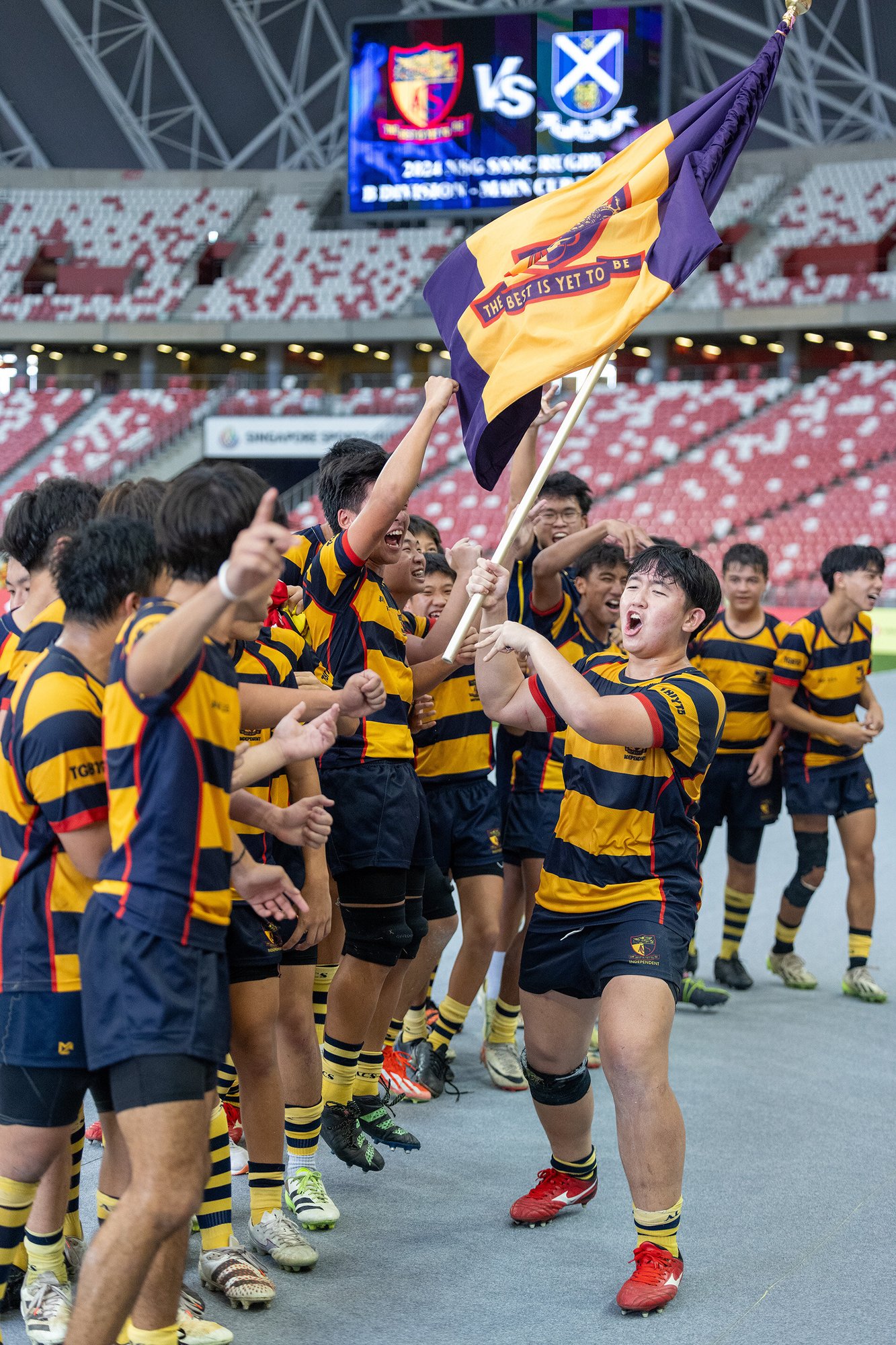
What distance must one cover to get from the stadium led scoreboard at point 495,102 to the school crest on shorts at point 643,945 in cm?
2447

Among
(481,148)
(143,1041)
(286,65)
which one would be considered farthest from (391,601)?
(286,65)

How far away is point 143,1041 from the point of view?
251 centimetres

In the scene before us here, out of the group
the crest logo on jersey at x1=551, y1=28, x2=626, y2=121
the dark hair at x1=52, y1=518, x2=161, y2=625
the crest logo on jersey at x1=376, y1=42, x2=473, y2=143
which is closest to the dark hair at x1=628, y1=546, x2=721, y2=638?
the dark hair at x1=52, y1=518, x2=161, y2=625

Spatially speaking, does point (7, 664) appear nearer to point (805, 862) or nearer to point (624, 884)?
point (624, 884)

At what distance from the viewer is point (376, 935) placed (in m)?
4.23

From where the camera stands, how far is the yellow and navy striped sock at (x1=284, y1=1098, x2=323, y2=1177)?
3957 mm

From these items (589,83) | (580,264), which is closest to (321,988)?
(580,264)

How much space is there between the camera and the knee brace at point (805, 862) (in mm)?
6715

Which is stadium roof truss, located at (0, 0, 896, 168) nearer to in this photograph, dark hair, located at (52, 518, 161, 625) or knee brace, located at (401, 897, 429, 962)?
knee brace, located at (401, 897, 429, 962)

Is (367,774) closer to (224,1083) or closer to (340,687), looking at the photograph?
(340,687)

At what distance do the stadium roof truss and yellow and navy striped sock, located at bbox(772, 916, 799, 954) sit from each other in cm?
2884

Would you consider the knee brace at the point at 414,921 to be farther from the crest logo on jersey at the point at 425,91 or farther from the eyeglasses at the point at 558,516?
the crest logo on jersey at the point at 425,91

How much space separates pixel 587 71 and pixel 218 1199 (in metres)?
26.8

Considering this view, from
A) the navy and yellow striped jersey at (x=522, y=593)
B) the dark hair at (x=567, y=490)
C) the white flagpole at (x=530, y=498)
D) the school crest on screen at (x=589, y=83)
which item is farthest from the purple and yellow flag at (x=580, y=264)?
the school crest on screen at (x=589, y=83)
